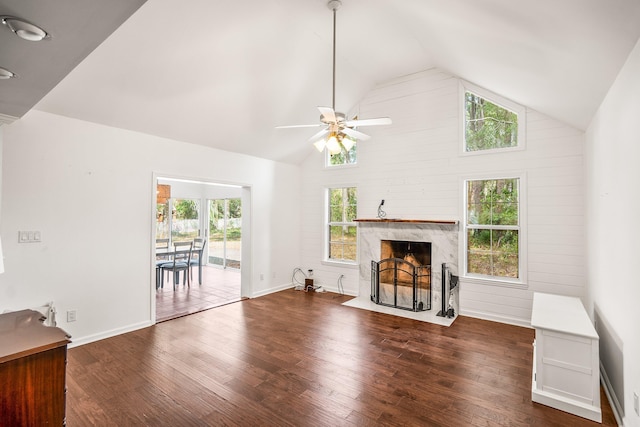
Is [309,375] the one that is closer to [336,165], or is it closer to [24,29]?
[24,29]

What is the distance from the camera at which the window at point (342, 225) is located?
6.09 metres

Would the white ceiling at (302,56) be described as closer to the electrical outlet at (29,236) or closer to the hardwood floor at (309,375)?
the electrical outlet at (29,236)

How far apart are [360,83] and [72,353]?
5533mm

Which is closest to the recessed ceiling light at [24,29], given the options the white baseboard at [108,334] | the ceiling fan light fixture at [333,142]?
the ceiling fan light fixture at [333,142]

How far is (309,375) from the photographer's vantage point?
2965 millimetres

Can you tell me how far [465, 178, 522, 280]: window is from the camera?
4410mm

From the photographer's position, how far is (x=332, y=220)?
6.39 meters

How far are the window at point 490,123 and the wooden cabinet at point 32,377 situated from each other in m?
5.16

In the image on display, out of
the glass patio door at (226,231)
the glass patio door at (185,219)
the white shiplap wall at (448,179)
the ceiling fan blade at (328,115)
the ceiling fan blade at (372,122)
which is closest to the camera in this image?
the ceiling fan blade at (328,115)

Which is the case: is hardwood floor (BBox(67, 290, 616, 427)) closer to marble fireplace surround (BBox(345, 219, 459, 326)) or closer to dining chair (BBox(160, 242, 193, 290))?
marble fireplace surround (BBox(345, 219, 459, 326))

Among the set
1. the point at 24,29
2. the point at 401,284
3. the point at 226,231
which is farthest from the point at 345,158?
the point at 24,29

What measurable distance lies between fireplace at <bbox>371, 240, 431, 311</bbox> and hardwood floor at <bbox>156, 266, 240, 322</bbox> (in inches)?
103

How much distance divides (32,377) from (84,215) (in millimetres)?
2467

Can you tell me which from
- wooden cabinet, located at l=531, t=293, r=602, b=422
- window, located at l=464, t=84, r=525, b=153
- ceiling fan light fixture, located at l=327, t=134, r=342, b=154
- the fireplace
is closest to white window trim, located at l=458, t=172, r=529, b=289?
window, located at l=464, t=84, r=525, b=153
